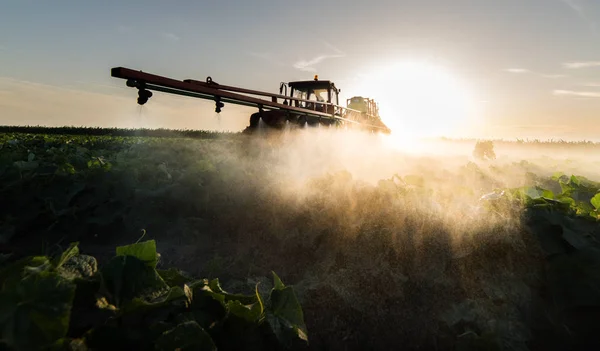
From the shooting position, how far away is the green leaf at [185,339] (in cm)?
119

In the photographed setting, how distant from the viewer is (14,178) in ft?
12.6

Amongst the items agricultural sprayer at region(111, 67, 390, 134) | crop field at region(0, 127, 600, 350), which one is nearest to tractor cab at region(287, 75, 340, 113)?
agricultural sprayer at region(111, 67, 390, 134)

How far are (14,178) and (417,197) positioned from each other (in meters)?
3.96

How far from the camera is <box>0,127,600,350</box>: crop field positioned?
48.1 inches

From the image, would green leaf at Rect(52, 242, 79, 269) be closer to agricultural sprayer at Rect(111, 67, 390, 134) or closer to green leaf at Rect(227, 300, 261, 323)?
green leaf at Rect(227, 300, 261, 323)

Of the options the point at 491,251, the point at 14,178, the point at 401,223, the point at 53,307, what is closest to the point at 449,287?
the point at 491,251

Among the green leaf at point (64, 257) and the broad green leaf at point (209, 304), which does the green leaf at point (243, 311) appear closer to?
the broad green leaf at point (209, 304)

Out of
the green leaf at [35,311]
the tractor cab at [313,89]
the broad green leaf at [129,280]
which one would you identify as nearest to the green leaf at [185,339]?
the broad green leaf at [129,280]

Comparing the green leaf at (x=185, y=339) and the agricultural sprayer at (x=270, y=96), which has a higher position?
the agricultural sprayer at (x=270, y=96)

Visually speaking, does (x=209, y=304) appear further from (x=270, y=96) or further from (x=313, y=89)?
(x=313, y=89)

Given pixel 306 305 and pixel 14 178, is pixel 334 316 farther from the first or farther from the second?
pixel 14 178

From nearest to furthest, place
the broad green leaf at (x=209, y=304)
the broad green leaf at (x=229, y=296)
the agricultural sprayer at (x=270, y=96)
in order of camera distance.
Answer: the broad green leaf at (x=209, y=304) → the broad green leaf at (x=229, y=296) → the agricultural sprayer at (x=270, y=96)

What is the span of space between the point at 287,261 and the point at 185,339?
1656mm

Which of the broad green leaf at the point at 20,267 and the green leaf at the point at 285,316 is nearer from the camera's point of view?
the broad green leaf at the point at 20,267
